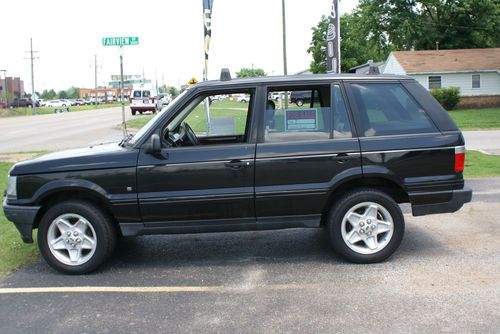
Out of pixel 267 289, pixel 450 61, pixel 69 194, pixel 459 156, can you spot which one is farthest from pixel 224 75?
pixel 450 61

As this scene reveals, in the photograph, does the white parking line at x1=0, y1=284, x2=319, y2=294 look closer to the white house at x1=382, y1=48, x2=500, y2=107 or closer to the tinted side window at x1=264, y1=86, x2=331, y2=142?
the tinted side window at x1=264, y1=86, x2=331, y2=142

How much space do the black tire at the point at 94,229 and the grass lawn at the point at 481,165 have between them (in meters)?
7.17

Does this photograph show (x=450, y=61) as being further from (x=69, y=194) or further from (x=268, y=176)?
(x=69, y=194)

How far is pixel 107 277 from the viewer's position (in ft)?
16.8

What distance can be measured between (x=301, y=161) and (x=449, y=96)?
34257 millimetres

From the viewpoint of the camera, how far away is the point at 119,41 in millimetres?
10406

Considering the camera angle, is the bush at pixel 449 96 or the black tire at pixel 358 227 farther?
the bush at pixel 449 96

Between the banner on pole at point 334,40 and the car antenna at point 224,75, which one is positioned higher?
the banner on pole at point 334,40

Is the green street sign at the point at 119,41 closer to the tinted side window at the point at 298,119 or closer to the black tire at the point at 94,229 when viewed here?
the tinted side window at the point at 298,119

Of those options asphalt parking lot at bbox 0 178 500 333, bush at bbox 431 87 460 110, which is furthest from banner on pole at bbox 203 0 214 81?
bush at bbox 431 87 460 110

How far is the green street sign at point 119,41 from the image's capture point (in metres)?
10.4

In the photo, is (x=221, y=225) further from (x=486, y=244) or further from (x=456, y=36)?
(x=456, y=36)

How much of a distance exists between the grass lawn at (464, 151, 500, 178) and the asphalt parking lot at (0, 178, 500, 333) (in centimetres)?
418

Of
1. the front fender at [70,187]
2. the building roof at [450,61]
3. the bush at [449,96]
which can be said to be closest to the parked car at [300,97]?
the front fender at [70,187]
